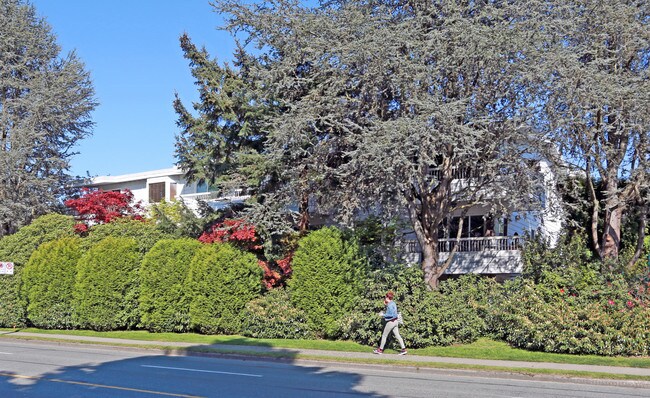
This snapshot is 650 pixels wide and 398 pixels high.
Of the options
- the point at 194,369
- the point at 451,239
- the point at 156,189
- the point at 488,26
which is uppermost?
the point at 488,26

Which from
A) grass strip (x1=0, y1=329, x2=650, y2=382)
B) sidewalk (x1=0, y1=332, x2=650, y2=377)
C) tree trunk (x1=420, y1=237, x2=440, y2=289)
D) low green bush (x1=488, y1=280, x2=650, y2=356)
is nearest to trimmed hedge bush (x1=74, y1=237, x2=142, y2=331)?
sidewalk (x1=0, y1=332, x2=650, y2=377)

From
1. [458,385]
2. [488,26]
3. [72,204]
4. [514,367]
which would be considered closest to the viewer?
[458,385]

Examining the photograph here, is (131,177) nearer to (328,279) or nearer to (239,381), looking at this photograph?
(328,279)

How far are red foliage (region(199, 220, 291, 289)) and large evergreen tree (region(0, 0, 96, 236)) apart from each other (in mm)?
15842

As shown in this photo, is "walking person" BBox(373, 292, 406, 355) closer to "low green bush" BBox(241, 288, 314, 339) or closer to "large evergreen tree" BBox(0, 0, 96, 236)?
"low green bush" BBox(241, 288, 314, 339)

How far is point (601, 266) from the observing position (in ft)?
74.7

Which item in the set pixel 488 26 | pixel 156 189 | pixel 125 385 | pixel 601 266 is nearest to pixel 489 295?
pixel 601 266

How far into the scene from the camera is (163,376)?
1524 cm

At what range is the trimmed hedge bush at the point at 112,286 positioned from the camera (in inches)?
1145

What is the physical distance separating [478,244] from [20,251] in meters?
22.0

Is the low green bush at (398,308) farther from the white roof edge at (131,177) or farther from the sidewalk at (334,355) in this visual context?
the white roof edge at (131,177)

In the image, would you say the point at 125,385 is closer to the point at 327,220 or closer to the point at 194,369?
the point at 194,369

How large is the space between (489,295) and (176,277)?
40.4 ft

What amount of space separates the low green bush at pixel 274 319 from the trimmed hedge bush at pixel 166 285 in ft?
9.96
